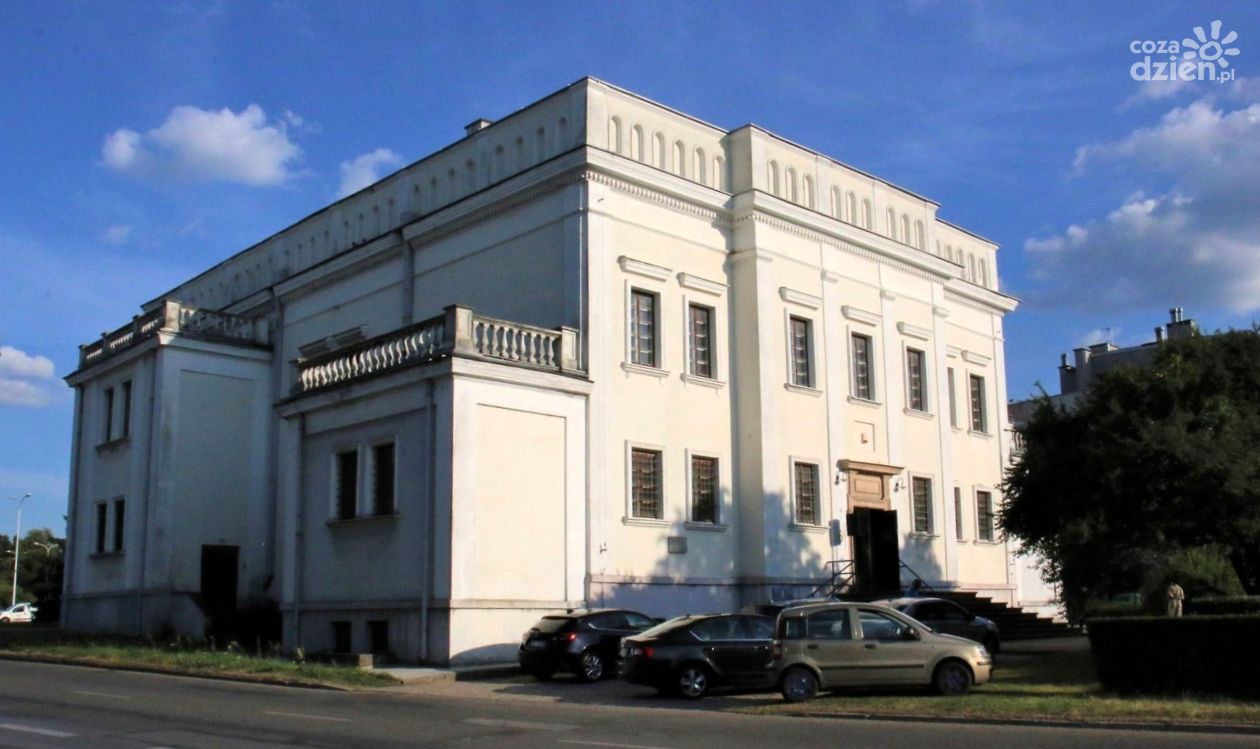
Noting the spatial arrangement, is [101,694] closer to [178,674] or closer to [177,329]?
[178,674]

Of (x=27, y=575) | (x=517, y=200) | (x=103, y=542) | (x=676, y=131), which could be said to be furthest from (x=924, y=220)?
(x=27, y=575)

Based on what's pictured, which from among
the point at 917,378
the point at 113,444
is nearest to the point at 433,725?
the point at 917,378

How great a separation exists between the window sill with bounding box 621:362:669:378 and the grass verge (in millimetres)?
10971

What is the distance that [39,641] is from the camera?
103ft

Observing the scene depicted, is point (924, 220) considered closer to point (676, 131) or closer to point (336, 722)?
point (676, 131)

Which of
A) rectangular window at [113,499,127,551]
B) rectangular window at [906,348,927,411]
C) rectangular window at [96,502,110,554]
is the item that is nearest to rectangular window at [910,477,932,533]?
rectangular window at [906,348,927,411]

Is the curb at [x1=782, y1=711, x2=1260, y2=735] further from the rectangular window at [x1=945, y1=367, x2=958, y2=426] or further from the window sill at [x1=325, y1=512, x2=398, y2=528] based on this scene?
the rectangular window at [x1=945, y1=367, x2=958, y2=426]

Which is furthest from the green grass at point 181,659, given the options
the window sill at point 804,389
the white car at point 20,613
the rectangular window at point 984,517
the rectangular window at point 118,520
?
the white car at point 20,613

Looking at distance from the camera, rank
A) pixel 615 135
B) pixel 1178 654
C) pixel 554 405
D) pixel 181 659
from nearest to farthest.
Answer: pixel 1178 654
pixel 181 659
pixel 554 405
pixel 615 135

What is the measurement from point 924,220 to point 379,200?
1621 centimetres

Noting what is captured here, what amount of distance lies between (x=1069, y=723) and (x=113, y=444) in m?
29.2

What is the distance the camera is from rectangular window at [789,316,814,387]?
31.5m

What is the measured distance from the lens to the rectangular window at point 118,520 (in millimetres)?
34562

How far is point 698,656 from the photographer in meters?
19.4
